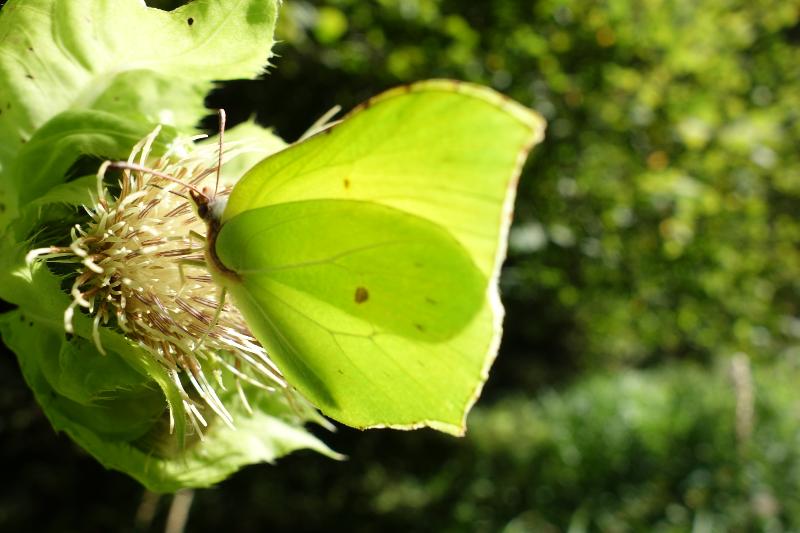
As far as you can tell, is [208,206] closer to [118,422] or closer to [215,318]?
[215,318]

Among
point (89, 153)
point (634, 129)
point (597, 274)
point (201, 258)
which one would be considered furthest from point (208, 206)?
point (597, 274)

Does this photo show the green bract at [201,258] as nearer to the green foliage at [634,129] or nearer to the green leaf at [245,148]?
the green leaf at [245,148]

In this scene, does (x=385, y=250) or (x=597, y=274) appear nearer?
(x=385, y=250)

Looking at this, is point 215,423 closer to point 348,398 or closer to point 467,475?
point 348,398

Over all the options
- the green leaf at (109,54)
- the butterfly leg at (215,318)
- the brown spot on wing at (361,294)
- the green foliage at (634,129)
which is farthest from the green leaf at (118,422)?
the green foliage at (634,129)

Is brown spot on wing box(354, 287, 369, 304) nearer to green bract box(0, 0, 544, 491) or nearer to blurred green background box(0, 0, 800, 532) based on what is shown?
green bract box(0, 0, 544, 491)

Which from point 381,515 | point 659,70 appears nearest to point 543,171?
point 659,70
